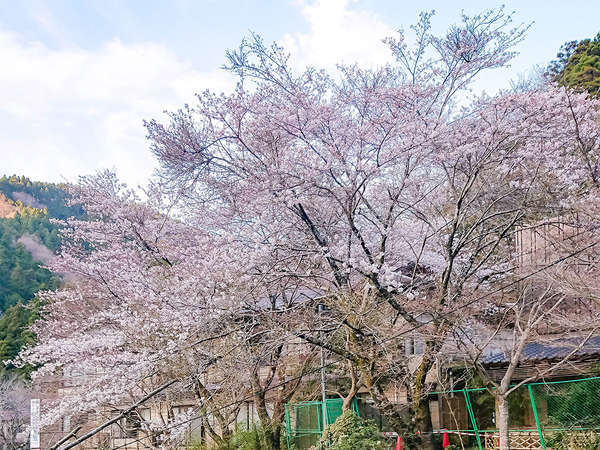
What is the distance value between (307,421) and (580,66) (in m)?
16.0

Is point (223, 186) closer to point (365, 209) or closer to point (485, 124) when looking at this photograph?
point (365, 209)

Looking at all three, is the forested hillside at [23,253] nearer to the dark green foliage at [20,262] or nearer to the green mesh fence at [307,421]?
the dark green foliage at [20,262]

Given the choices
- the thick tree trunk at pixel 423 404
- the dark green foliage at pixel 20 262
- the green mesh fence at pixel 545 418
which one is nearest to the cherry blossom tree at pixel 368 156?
the thick tree trunk at pixel 423 404

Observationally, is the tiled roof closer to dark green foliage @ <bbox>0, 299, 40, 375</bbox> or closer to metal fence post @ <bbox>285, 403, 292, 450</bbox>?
metal fence post @ <bbox>285, 403, 292, 450</bbox>

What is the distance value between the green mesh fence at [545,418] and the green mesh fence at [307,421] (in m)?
2.89

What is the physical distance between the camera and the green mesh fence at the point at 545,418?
10.9m

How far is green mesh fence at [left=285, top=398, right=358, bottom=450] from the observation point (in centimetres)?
1430

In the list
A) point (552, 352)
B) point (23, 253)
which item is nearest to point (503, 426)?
point (552, 352)

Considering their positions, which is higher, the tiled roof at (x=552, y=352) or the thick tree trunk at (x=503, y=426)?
the tiled roof at (x=552, y=352)

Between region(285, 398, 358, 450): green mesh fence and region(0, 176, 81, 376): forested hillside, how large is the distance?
54.9 feet

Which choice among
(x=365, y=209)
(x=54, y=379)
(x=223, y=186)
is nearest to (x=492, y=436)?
(x=365, y=209)

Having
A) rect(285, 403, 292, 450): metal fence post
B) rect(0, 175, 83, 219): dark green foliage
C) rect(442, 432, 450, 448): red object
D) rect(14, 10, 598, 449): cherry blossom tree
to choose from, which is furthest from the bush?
rect(0, 175, 83, 219): dark green foliage

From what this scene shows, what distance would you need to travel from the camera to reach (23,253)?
1505 inches

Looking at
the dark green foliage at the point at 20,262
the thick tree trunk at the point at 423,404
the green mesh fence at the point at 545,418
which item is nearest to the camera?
the thick tree trunk at the point at 423,404
